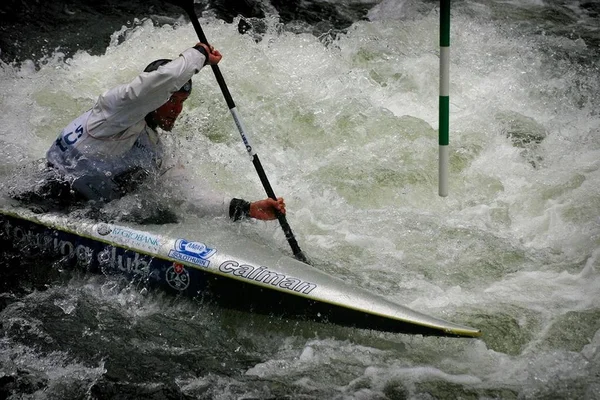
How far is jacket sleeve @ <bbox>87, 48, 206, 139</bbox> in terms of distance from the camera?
384 centimetres

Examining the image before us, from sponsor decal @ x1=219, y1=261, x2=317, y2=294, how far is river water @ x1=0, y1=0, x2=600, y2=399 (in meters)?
0.20

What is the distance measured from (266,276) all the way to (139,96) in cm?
120

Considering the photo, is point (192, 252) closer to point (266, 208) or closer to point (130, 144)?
point (266, 208)

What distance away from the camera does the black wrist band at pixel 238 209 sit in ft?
13.9

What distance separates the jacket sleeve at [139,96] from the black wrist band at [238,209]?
730 millimetres

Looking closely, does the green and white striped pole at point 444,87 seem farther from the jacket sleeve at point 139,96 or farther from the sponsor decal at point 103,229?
the sponsor decal at point 103,229

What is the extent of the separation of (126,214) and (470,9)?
5.02 meters

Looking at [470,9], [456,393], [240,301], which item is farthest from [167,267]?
[470,9]

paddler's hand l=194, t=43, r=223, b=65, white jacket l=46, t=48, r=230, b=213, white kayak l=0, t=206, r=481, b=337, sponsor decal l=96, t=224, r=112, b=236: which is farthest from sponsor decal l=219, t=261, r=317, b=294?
paddler's hand l=194, t=43, r=223, b=65

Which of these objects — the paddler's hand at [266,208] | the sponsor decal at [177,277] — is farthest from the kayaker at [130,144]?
the sponsor decal at [177,277]

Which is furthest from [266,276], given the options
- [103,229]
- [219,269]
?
[103,229]

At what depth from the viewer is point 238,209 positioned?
424 cm

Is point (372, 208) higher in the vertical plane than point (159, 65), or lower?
lower

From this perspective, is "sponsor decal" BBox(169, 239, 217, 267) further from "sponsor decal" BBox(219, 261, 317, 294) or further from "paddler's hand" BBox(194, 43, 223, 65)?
"paddler's hand" BBox(194, 43, 223, 65)
